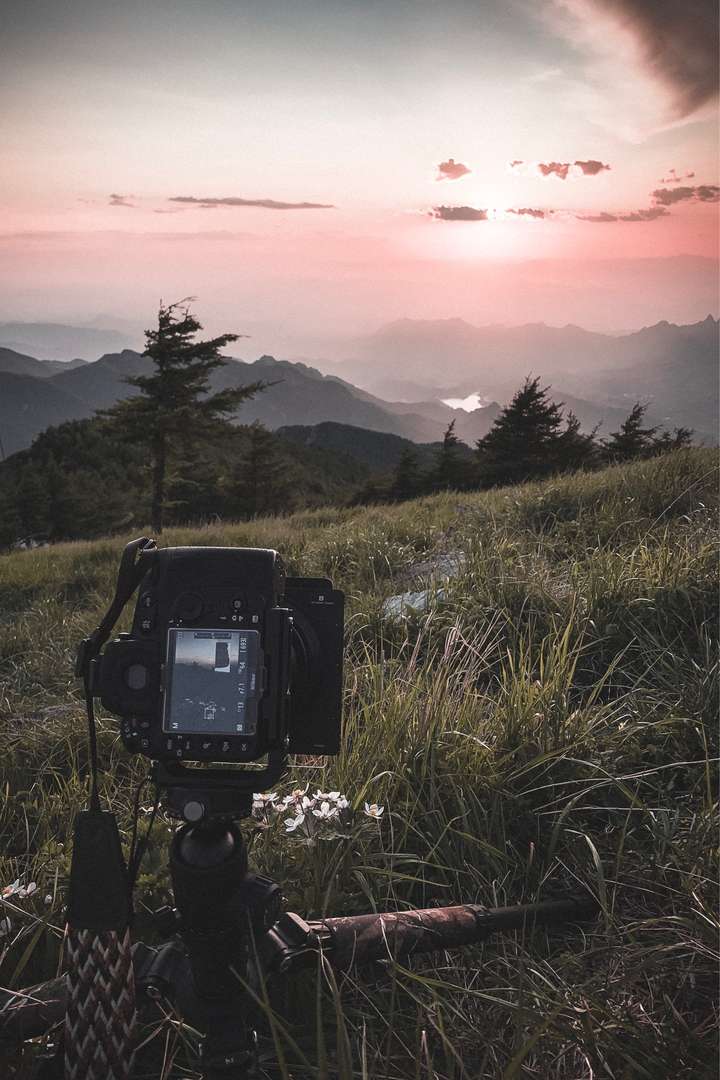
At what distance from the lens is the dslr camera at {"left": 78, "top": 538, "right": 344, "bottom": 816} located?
4.21ft

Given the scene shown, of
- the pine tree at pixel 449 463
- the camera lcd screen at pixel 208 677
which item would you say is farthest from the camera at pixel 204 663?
the pine tree at pixel 449 463

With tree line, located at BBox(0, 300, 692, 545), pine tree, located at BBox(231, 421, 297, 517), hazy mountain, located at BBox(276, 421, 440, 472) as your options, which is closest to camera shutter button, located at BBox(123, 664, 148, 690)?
tree line, located at BBox(0, 300, 692, 545)

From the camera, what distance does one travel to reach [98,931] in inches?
52.4

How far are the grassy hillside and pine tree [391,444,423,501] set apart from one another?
3201 centimetres

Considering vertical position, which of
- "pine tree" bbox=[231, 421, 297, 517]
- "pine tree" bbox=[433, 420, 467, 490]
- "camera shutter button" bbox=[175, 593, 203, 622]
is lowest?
"pine tree" bbox=[231, 421, 297, 517]

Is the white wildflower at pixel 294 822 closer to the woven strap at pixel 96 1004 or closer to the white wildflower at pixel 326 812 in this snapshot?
the white wildflower at pixel 326 812

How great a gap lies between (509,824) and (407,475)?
116 ft

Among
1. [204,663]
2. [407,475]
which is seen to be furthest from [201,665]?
[407,475]

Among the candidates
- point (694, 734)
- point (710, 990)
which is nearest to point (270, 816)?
point (710, 990)

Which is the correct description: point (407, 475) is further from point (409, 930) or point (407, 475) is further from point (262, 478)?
point (409, 930)

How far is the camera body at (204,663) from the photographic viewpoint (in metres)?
1.28

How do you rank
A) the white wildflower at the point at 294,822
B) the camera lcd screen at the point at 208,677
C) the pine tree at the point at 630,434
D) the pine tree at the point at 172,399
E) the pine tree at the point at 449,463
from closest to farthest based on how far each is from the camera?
the camera lcd screen at the point at 208,677 < the white wildflower at the point at 294,822 < the pine tree at the point at 172,399 < the pine tree at the point at 630,434 < the pine tree at the point at 449,463

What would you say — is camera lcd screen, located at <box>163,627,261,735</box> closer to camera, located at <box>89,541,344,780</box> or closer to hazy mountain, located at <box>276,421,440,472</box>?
camera, located at <box>89,541,344,780</box>

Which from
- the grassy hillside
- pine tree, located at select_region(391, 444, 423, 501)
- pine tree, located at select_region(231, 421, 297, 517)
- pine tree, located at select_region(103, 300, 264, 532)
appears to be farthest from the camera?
pine tree, located at select_region(231, 421, 297, 517)
